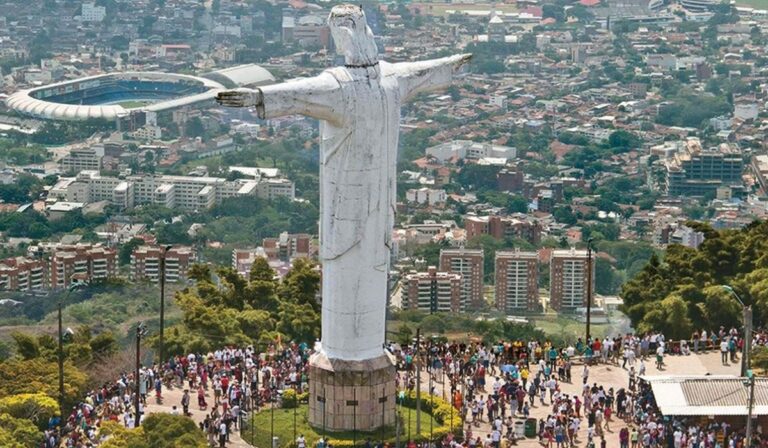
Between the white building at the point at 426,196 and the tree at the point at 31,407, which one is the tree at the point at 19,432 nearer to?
the tree at the point at 31,407

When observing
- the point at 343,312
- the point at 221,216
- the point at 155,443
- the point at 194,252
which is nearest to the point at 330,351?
the point at 343,312

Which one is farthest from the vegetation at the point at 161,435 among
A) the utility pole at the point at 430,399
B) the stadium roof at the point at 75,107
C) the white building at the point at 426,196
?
the stadium roof at the point at 75,107

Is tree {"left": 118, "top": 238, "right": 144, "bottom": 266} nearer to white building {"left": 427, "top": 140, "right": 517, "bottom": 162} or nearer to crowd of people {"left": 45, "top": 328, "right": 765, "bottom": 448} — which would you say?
white building {"left": 427, "top": 140, "right": 517, "bottom": 162}

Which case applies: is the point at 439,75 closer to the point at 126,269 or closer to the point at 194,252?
the point at 126,269

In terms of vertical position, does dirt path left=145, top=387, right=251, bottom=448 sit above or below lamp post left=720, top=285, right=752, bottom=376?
below

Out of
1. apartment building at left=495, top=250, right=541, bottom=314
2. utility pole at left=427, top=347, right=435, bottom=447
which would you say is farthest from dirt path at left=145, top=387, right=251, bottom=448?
apartment building at left=495, top=250, right=541, bottom=314

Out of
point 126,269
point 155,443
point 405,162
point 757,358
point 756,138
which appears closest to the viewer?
point 155,443
